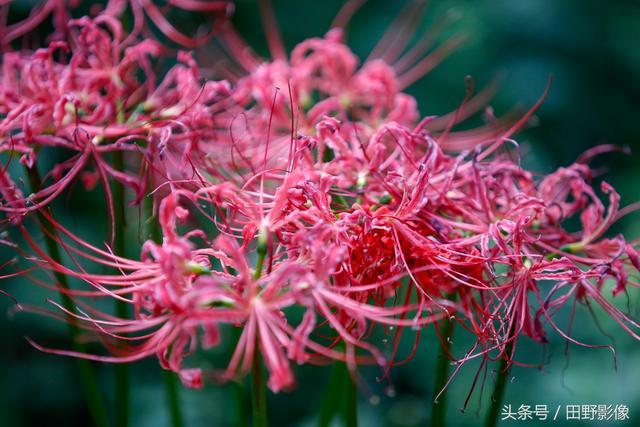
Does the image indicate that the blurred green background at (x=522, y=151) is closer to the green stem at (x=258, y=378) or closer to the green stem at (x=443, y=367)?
the green stem at (x=443, y=367)

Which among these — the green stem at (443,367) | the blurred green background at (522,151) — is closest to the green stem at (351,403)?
the green stem at (443,367)

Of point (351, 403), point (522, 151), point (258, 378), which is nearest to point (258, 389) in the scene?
point (258, 378)

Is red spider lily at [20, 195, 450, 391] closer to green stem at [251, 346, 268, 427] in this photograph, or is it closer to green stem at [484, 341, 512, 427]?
green stem at [251, 346, 268, 427]

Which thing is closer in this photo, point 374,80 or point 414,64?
point 374,80

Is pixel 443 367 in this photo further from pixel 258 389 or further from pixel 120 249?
pixel 120 249

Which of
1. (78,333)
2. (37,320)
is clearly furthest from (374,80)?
(37,320)

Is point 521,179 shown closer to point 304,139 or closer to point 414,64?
point 304,139
